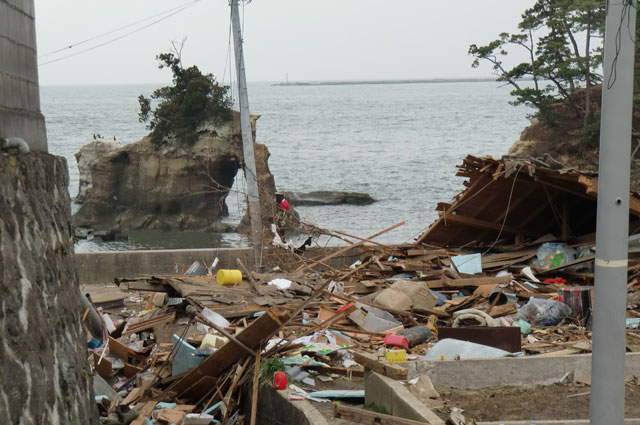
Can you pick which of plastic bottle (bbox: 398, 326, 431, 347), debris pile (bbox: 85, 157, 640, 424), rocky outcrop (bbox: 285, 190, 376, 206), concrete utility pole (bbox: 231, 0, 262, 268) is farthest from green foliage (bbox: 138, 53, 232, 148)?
plastic bottle (bbox: 398, 326, 431, 347)

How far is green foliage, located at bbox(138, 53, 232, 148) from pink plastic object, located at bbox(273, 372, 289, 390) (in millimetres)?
38398

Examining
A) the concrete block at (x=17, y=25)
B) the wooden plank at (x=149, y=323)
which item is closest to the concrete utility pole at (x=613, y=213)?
the concrete block at (x=17, y=25)

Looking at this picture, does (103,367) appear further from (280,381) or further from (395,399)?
(395,399)

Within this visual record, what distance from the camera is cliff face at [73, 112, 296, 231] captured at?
152ft

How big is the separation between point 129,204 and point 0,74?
1826 inches

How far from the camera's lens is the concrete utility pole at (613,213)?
444cm

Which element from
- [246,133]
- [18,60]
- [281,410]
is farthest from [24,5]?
[246,133]

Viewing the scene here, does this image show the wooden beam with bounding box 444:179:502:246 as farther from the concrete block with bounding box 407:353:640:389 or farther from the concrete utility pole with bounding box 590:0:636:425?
the concrete utility pole with bounding box 590:0:636:425

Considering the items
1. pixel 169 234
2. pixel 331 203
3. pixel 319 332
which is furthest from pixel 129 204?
pixel 319 332

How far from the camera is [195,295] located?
11.3 meters

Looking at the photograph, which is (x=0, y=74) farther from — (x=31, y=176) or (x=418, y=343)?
(x=418, y=343)

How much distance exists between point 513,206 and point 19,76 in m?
11.3

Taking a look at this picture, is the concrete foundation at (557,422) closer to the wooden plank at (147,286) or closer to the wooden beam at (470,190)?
the wooden plank at (147,286)

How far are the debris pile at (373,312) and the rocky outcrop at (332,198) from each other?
42.3 m
